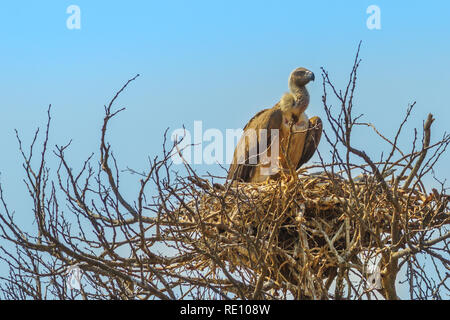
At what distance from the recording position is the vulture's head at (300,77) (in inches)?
412

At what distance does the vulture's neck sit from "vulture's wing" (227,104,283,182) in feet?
0.99

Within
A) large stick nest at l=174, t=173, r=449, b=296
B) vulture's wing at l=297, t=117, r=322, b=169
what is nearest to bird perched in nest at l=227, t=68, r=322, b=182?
vulture's wing at l=297, t=117, r=322, b=169

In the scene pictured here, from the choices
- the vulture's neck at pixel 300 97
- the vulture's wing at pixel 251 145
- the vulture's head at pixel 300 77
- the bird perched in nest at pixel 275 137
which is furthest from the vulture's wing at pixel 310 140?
the vulture's head at pixel 300 77

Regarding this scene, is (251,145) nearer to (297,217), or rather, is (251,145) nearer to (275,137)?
(275,137)

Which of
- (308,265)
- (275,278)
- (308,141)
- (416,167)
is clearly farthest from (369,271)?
(308,141)

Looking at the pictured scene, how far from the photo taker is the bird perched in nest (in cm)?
979

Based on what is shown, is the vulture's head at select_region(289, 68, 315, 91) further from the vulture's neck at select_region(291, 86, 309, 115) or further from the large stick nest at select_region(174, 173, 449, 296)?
the large stick nest at select_region(174, 173, 449, 296)

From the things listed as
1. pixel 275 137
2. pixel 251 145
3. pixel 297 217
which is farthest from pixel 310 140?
pixel 297 217

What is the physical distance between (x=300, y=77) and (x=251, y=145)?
4.23 ft

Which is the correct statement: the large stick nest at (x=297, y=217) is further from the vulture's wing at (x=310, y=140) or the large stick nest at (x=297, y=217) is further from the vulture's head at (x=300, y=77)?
the vulture's head at (x=300, y=77)

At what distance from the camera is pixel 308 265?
676 centimetres
